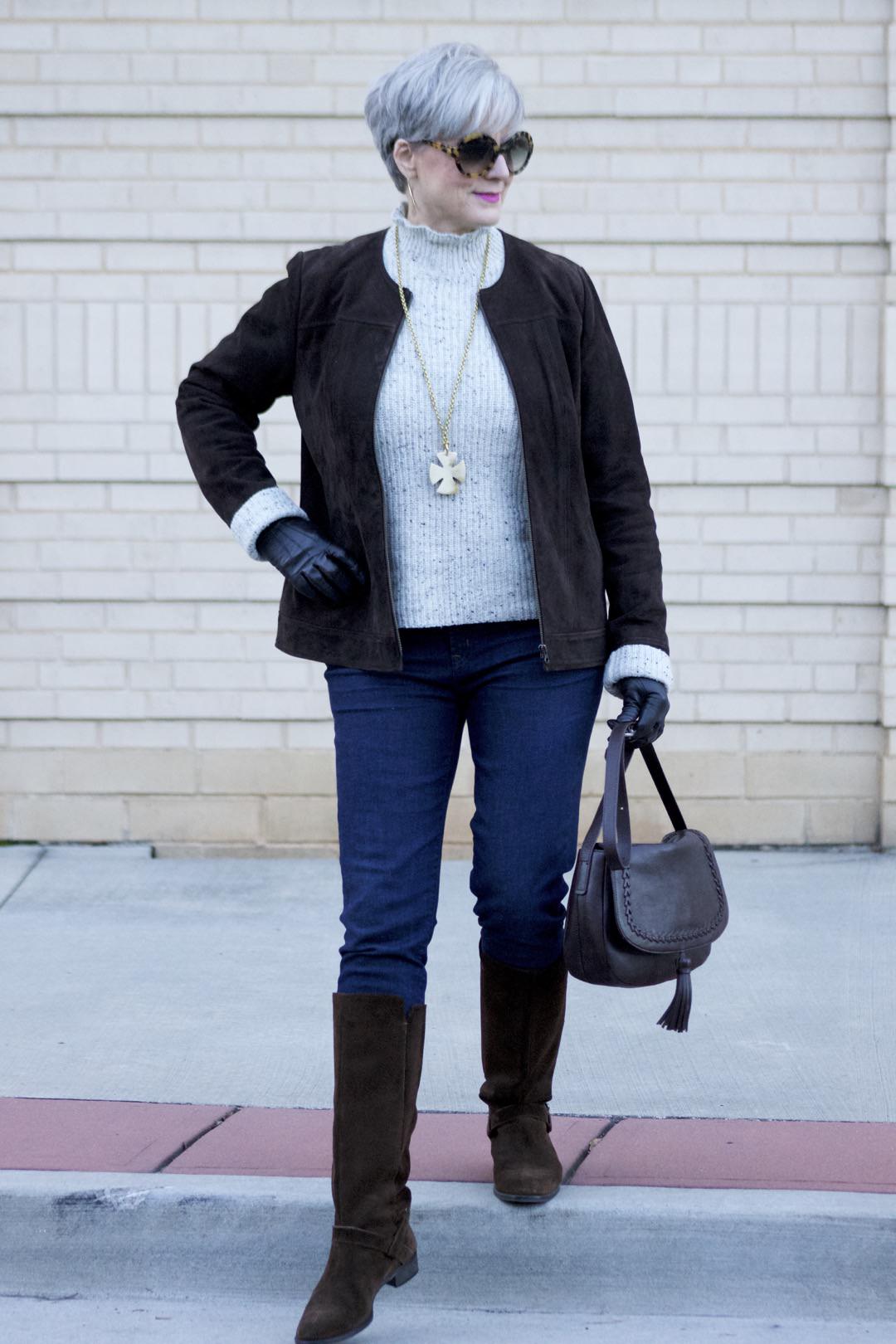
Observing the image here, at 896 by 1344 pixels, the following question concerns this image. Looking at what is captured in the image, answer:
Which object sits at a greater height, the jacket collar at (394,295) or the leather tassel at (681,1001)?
the jacket collar at (394,295)

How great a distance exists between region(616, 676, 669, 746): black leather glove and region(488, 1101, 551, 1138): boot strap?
0.67 m

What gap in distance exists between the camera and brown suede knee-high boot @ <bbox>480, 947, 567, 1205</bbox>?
9.11 ft

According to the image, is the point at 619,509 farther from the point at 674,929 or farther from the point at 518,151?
the point at 674,929

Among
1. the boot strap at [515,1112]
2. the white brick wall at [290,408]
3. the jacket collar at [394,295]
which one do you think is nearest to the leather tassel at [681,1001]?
the boot strap at [515,1112]

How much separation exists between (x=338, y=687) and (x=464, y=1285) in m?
1.04

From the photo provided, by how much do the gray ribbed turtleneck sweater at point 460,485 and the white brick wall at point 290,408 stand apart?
3005mm

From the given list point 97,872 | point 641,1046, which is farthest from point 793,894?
point 97,872

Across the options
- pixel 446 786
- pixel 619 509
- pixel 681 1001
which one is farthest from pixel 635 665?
pixel 681 1001

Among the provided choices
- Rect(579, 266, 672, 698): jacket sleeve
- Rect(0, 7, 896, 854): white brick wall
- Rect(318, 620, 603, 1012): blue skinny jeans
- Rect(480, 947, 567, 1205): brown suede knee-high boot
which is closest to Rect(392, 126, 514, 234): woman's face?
Rect(579, 266, 672, 698): jacket sleeve

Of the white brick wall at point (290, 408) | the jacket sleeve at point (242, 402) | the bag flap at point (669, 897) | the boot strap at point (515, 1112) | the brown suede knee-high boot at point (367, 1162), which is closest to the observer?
the brown suede knee-high boot at point (367, 1162)

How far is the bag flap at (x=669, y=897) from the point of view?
2.58 meters

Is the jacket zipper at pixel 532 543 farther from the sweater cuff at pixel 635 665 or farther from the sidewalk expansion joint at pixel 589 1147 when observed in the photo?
the sidewalk expansion joint at pixel 589 1147

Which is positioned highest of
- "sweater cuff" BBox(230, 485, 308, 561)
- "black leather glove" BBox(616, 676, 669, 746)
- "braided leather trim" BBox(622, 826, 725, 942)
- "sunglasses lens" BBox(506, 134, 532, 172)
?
"sunglasses lens" BBox(506, 134, 532, 172)

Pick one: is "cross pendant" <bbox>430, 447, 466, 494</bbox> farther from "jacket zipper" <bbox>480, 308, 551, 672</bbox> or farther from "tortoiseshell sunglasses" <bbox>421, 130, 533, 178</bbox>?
"tortoiseshell sunglasses" <bbox>421, 130, 533, 178</bbox>
